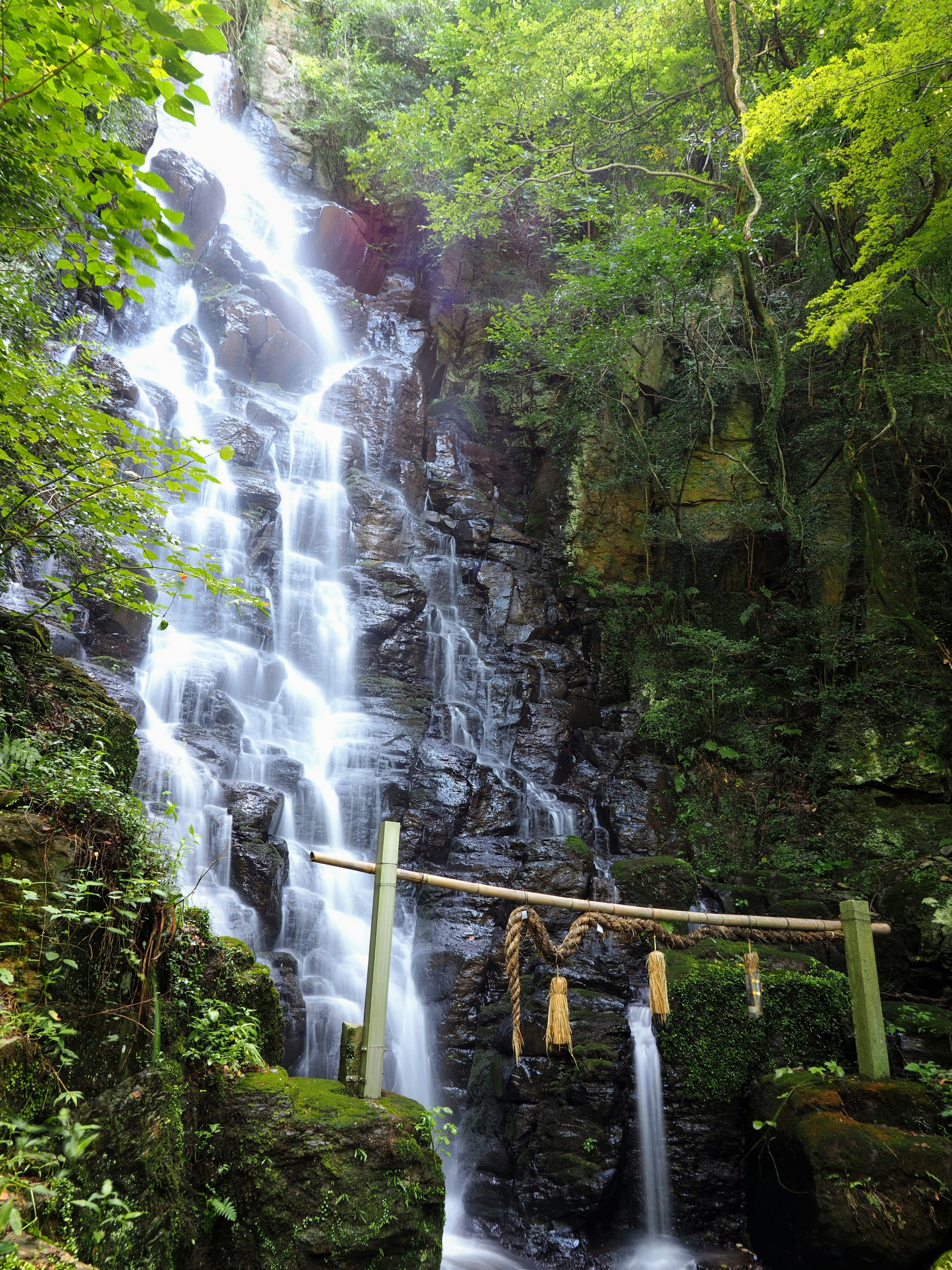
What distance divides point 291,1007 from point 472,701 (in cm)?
758

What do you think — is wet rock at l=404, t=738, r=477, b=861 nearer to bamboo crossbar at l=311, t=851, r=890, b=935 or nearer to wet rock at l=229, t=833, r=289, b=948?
wet rock at l=229, t=833, r=289, b=948

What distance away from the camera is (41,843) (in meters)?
3.69

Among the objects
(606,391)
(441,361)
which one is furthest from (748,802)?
(441,361)

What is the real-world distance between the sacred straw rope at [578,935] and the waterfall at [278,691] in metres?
2.41

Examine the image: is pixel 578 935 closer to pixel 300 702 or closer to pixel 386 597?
pixel 300 702

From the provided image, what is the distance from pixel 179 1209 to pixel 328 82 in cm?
2809

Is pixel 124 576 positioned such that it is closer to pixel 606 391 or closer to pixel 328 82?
pixel 606 391

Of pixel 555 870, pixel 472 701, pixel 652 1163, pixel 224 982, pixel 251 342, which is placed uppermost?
pixel 251 342

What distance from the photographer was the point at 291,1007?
801 cm

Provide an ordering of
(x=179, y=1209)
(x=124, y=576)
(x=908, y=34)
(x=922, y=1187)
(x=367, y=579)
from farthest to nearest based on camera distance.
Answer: (x=367, y=579)
(x=908, y=34)
(x=124, y=576)
(x=922, y=1187)
(x=179, y=1209)

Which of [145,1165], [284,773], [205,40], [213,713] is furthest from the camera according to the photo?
[213,713]

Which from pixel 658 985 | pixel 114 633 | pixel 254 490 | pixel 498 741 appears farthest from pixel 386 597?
pixel 658 985

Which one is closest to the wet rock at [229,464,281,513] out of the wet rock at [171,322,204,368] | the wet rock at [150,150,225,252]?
the wet rock at [171,322,204,368]

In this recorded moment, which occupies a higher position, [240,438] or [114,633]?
[240,438]
